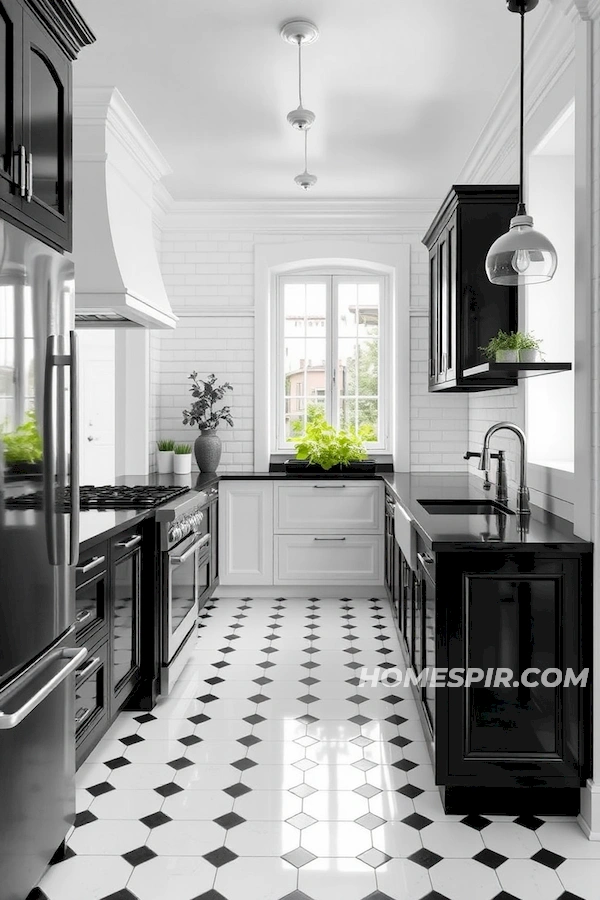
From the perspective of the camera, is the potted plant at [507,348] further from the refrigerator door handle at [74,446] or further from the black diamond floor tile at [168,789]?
the black diamond floor tile at [168,789]

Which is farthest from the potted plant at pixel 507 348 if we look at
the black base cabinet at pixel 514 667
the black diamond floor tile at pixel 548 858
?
the black diamond floor tile at pixel 548 858

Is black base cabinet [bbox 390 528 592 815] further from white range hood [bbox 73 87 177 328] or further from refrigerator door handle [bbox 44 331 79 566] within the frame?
white range hood [bbox 73 87 177 328]

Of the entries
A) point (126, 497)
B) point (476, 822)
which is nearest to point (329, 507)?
point (126, 497)

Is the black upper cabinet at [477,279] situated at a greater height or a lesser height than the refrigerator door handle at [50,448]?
greater

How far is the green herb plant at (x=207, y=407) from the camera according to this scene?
236 inches

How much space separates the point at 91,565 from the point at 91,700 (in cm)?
54

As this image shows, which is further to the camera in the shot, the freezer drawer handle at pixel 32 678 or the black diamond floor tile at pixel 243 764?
the black diamond floor tile at pixel 243 764

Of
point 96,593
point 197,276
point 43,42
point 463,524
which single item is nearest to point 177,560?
point 96,593

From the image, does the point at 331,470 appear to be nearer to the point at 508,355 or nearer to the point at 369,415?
the point at 369,415

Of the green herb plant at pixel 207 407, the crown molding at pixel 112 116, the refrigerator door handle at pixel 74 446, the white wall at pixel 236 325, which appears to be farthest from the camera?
the white wall at pixel 236 325

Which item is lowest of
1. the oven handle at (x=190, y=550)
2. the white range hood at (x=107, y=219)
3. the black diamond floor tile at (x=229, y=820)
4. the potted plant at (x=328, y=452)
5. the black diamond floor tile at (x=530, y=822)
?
the black diamond floor tile at (x=530, y=822)

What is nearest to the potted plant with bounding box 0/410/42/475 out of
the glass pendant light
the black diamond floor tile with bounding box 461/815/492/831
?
the glass pendant light

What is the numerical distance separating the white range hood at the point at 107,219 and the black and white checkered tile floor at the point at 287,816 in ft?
6.87

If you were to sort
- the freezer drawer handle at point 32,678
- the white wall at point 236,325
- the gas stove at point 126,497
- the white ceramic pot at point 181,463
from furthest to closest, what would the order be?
1. the white wall at point 236,325
2. the white ceramic pot at point 181,463
3. the gas stove at point 126,497
4. the freezer drawer handle at point 32,678
